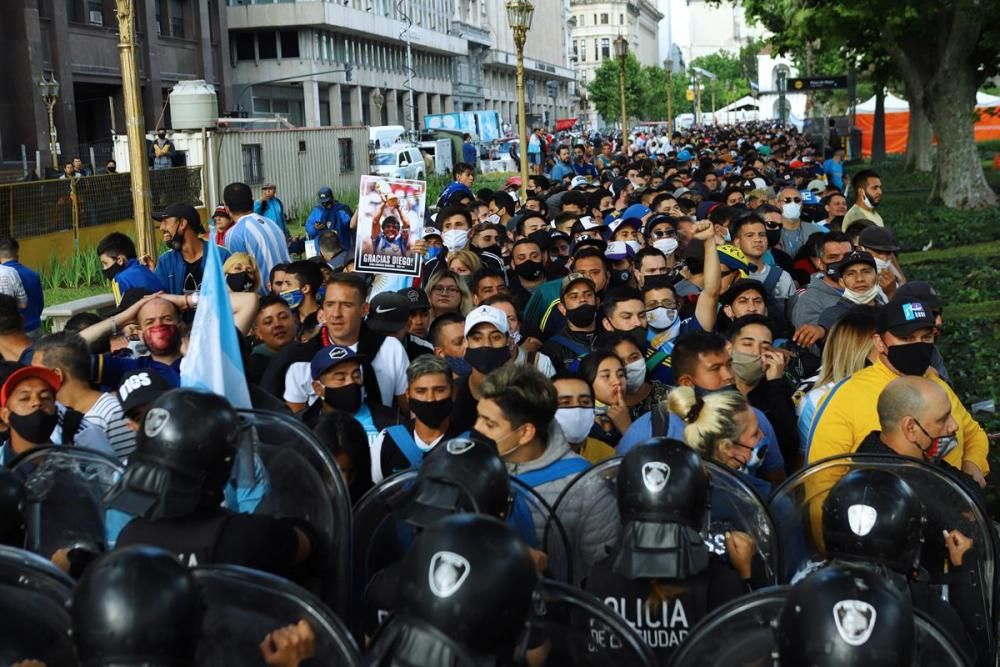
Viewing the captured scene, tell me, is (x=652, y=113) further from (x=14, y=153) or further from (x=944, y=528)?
(x=944, y=528)

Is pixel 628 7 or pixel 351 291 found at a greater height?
pixel 628 7

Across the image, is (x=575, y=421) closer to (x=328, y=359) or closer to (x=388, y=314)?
(x=328, y=359)

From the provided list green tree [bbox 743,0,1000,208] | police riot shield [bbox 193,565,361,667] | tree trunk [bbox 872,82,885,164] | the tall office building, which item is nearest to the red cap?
police riot shield [bbox 193,565,361,667]

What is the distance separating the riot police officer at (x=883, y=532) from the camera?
3.23 m

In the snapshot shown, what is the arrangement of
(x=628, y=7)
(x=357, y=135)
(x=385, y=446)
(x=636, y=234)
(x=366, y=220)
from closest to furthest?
1. (x=385, y=446)
2. (x=366, y=220)
3. (x=636, y=234)
4. (x=357, y=135)
5. (x=628, y=7)

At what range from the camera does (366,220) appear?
31.6 feet

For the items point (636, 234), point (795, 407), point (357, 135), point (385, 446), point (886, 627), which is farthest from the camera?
point (357, 135)

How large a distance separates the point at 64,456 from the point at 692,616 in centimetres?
202

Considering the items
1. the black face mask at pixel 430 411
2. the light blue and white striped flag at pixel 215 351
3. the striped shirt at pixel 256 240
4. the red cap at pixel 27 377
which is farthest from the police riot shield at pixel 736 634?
the striped shirt at pixel 256 240

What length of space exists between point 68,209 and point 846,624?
19026mm

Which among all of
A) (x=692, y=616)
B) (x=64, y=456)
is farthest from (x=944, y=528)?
(x=64, y=456)

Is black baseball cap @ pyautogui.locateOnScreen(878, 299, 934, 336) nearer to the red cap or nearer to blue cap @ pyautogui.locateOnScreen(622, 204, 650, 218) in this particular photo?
the red cap

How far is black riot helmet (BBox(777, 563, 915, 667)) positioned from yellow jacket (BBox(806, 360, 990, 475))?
2557 millimetres

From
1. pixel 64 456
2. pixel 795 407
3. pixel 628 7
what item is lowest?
pixel 795 407
